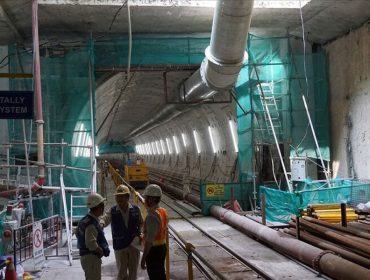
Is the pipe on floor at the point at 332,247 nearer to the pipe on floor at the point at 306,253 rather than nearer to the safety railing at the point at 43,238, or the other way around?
the pipe on floor at the point at 306,253

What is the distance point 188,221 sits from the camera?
554 inches

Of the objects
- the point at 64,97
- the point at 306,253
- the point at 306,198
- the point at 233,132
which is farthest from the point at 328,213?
the point at 233,132

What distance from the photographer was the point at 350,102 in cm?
1380

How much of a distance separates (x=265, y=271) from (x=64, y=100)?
8.79m

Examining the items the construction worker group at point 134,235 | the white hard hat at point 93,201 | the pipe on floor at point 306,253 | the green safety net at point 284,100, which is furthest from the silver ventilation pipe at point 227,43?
the white hard hat at point 93,201

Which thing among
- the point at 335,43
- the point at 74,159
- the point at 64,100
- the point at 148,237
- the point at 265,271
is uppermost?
the point at 335,43

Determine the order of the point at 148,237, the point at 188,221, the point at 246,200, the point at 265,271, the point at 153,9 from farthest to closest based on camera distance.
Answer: the point at 246,200 < the point at 188,221 < the point at 153,9 < the point at 265,271 < the point at 148,237

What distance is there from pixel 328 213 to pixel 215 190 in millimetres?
4906

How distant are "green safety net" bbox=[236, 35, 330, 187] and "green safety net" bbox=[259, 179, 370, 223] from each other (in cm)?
288

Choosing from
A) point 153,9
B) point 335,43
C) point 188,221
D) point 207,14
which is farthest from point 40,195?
point 335,43

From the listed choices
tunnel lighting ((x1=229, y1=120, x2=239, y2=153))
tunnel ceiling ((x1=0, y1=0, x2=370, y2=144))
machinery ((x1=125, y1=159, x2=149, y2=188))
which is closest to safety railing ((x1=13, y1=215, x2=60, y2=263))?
tunnel ceiling ((x1=0, y1=0, x2=370, y2=144))

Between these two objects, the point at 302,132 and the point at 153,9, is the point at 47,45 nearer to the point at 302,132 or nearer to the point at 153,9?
the point at 153,9

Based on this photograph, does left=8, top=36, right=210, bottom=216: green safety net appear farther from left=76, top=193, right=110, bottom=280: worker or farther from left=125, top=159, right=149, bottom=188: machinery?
left=125, top=159, right=149, bottom=188: machinery

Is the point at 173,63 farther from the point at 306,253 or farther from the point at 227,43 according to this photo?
the point at 306,253
